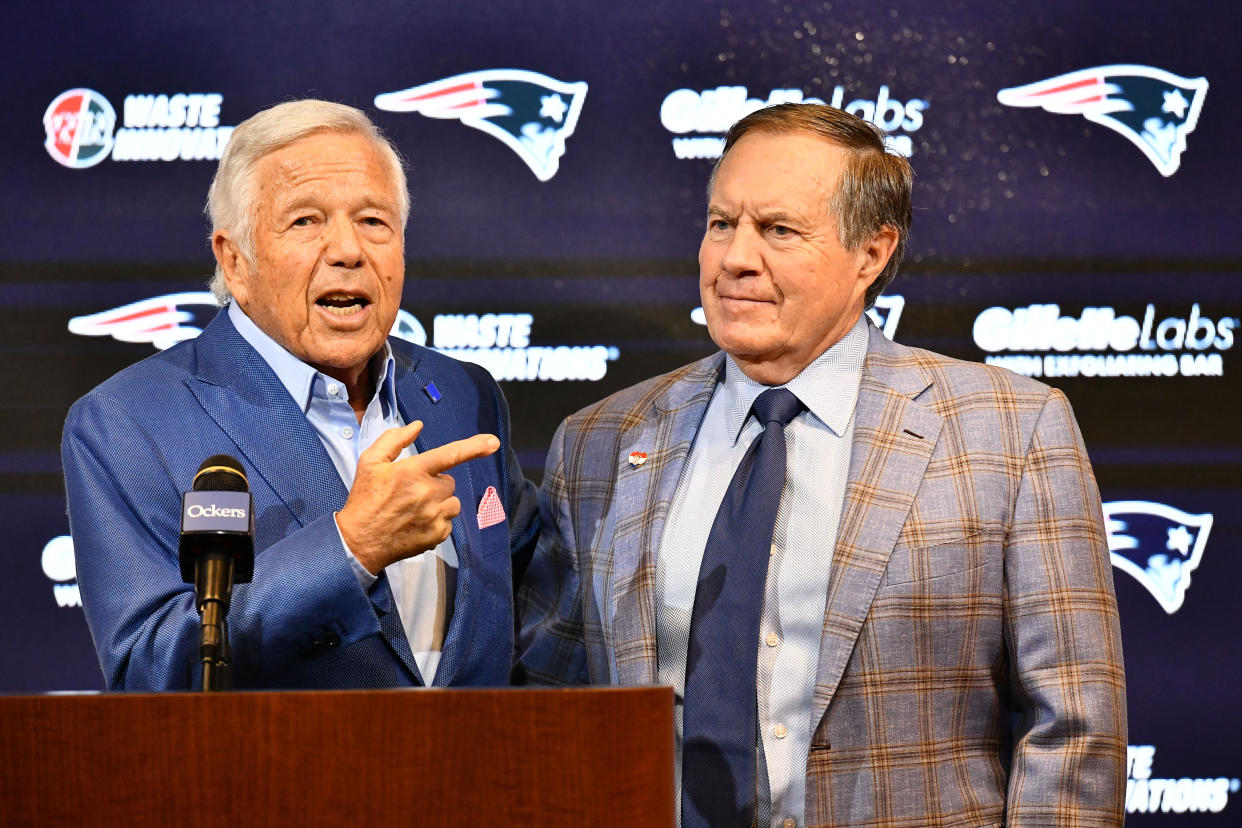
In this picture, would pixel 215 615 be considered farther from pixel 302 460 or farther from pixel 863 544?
pixel 863 544

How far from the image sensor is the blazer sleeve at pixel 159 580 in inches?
79.7

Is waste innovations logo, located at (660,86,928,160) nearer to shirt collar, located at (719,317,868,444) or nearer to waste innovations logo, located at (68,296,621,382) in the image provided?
waste innovations logo, located at (68,296,621,382)

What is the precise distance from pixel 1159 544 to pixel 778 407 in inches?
64.3

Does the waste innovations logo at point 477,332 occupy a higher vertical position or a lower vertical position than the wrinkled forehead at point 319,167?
lower

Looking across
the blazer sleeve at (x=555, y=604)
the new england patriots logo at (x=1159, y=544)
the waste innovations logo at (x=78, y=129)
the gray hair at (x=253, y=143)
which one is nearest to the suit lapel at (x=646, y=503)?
the blazer sleeve at (x=555, y=604)

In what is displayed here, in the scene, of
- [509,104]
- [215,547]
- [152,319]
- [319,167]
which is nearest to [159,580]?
[215,547]

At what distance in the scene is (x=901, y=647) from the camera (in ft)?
7.33

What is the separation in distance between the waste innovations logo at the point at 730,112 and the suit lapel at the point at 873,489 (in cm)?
122

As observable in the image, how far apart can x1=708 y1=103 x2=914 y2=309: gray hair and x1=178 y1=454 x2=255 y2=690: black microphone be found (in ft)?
3.97

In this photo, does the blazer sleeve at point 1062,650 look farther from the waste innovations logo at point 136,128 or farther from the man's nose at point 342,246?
the waste innovations logo at point 136,128

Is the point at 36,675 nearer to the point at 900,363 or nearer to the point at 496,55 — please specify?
the point at 496,55

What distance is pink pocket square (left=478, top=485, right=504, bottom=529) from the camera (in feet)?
8.38

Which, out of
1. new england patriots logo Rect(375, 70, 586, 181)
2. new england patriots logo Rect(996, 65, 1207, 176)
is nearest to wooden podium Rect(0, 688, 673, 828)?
new england patriots logo Rect(375, 70, 586, 181)

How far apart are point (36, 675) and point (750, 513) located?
2280 mm
